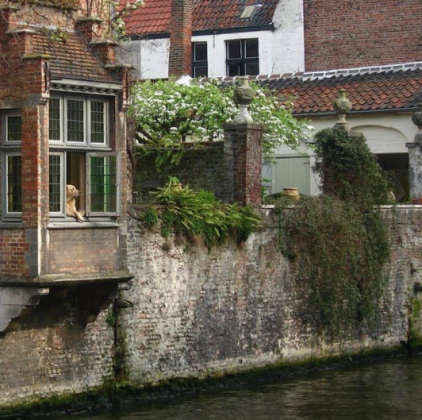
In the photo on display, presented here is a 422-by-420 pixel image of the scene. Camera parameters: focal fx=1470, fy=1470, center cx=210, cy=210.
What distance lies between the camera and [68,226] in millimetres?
22625

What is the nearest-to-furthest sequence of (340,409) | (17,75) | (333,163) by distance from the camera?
(17,75), (340,409), (333,163)

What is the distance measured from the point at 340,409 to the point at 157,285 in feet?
12.5

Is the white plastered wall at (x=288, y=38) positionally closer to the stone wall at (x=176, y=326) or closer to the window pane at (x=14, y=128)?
the stone wall at (x=176, y=326)

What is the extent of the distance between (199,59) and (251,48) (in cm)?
170

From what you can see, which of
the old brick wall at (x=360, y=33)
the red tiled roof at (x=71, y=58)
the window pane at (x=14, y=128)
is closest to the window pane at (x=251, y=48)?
the old brick wall at (x=360, y=33)

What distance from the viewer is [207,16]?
154ft

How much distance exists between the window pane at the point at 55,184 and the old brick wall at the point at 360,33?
73.9 feet

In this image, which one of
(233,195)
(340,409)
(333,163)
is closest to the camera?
(340,409)

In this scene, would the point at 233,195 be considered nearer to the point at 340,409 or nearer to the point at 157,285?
the point at 157,285

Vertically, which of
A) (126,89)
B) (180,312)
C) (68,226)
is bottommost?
(180,312)

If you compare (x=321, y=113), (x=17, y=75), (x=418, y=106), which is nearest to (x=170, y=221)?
(x=17, y=75)

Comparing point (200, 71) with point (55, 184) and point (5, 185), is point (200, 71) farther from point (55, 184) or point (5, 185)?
point (5, 185)

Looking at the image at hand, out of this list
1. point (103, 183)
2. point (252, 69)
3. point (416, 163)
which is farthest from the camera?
point (252, 69)

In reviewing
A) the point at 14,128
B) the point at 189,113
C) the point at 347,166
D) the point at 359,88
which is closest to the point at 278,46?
the point at 359,88
